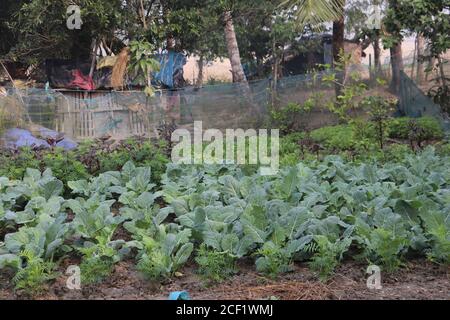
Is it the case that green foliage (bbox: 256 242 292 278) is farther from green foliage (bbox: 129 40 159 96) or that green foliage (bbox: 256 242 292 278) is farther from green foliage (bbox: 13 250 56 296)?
green foliage (bbox: 129 40 159 96)

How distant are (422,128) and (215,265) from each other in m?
8.59

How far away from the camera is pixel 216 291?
3.63 m

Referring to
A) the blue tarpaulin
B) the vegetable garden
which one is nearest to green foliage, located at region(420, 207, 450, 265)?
the vegetable garden

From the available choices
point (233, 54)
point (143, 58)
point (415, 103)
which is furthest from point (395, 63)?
point (143, 58)

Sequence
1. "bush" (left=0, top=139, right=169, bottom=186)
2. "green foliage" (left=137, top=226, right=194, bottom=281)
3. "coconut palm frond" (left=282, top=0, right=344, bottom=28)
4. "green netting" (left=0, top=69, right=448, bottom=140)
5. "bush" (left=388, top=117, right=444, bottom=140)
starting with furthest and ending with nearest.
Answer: "green netting" (left=0, top=69, right=448, bottom=140)
"coconut palm frond" (left=282, top=0, right=344, bottom=28)
"bush" (left=388, top=117, right=444, bottom=140)
"bush" (left=0, top=139, right=169, bottom=186)
"green foliage" (left=137, top=226, right=194, bottom=281)

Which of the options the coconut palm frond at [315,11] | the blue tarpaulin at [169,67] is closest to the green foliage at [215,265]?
the coconut palm frond at [315,11]

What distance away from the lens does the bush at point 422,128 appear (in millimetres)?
11586

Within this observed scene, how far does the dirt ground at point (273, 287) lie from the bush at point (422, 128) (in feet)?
25.8

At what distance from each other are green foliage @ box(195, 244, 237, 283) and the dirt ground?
6 cm

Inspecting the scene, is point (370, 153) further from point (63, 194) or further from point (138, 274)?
point (138, 274)

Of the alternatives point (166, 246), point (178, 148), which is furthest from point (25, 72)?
point (166, 246)

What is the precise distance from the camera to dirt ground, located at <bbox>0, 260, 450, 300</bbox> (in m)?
3.52

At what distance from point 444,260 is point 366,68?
12423mm
